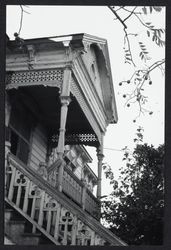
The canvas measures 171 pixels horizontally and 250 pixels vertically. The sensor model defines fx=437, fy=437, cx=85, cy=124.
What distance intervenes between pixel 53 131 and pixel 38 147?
0.88 metres

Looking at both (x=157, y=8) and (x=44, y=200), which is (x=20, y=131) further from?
(x=157, y=8)

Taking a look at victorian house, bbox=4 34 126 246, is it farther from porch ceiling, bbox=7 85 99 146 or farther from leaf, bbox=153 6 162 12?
leaf, bbox=153 6 162 12

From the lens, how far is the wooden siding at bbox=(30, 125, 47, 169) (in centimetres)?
1066

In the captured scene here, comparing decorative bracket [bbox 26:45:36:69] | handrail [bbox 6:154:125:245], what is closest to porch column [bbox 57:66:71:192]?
decorative bracket [bbox 26:45:36:69]

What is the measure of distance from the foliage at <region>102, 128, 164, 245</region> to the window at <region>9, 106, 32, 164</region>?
216 cm

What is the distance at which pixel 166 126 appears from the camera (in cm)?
220

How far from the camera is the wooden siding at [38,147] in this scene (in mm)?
10662

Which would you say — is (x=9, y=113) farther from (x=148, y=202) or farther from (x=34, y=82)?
(x=148, y=202)

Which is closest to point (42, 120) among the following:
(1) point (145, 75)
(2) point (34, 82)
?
(2) point (34, 82)

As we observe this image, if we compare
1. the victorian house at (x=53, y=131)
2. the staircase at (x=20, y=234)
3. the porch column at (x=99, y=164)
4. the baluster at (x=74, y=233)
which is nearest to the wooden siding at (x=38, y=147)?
the victorian house at (x=53, y=131)

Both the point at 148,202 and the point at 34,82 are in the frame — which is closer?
the point at 148,202

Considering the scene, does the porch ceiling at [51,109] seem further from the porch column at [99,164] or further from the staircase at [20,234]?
the staircase at [20,234]

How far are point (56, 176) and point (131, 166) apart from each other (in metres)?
1.46

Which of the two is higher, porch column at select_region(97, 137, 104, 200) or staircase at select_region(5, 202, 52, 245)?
porch column at select_region(97, 137, 104, 200)
